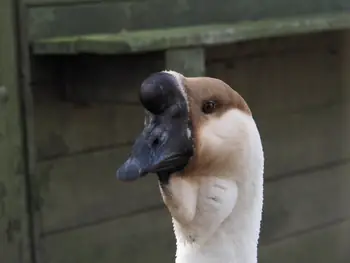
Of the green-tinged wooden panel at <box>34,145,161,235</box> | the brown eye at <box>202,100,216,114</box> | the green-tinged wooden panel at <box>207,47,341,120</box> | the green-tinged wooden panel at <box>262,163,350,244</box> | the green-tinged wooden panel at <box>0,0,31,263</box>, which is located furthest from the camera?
the green-tinged wooden panel at <box>262,163,350,244</box>

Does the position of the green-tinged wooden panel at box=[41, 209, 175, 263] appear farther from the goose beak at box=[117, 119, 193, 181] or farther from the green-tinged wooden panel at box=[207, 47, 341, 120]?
the goose beak at box=[117, 119, 193, 181]

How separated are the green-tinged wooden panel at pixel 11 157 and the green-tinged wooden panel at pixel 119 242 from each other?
130 mm

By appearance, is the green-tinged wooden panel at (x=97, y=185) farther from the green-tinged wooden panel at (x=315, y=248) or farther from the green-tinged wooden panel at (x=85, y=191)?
the green-tinged wooden panel at (x=315, y=248)

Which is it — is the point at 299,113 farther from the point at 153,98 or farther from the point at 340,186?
the point at 153,98

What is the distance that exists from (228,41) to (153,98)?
1.43 meters

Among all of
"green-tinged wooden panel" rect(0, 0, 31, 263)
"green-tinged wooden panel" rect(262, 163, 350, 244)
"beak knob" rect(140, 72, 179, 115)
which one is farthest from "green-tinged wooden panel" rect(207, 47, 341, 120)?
"beak knob" rect(140, 72, 179, 115)

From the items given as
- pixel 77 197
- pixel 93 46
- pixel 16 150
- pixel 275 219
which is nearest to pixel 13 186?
pixel 16 150

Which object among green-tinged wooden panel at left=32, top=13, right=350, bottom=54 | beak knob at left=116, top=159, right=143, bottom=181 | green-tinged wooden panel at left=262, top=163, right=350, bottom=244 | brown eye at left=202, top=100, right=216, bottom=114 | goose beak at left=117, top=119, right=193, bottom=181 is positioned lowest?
green-tinged wooden panel at left=262, top=163, right=350, bottom=244

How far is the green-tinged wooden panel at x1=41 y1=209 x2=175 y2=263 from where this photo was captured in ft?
9.48

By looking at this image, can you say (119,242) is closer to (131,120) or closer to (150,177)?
(150,177)

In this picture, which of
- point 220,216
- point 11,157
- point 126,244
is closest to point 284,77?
point 126,244

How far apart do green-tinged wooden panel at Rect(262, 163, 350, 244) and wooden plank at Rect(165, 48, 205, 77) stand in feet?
3.87

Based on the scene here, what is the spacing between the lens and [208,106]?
4.16 ft

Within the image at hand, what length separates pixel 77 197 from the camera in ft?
9.50
